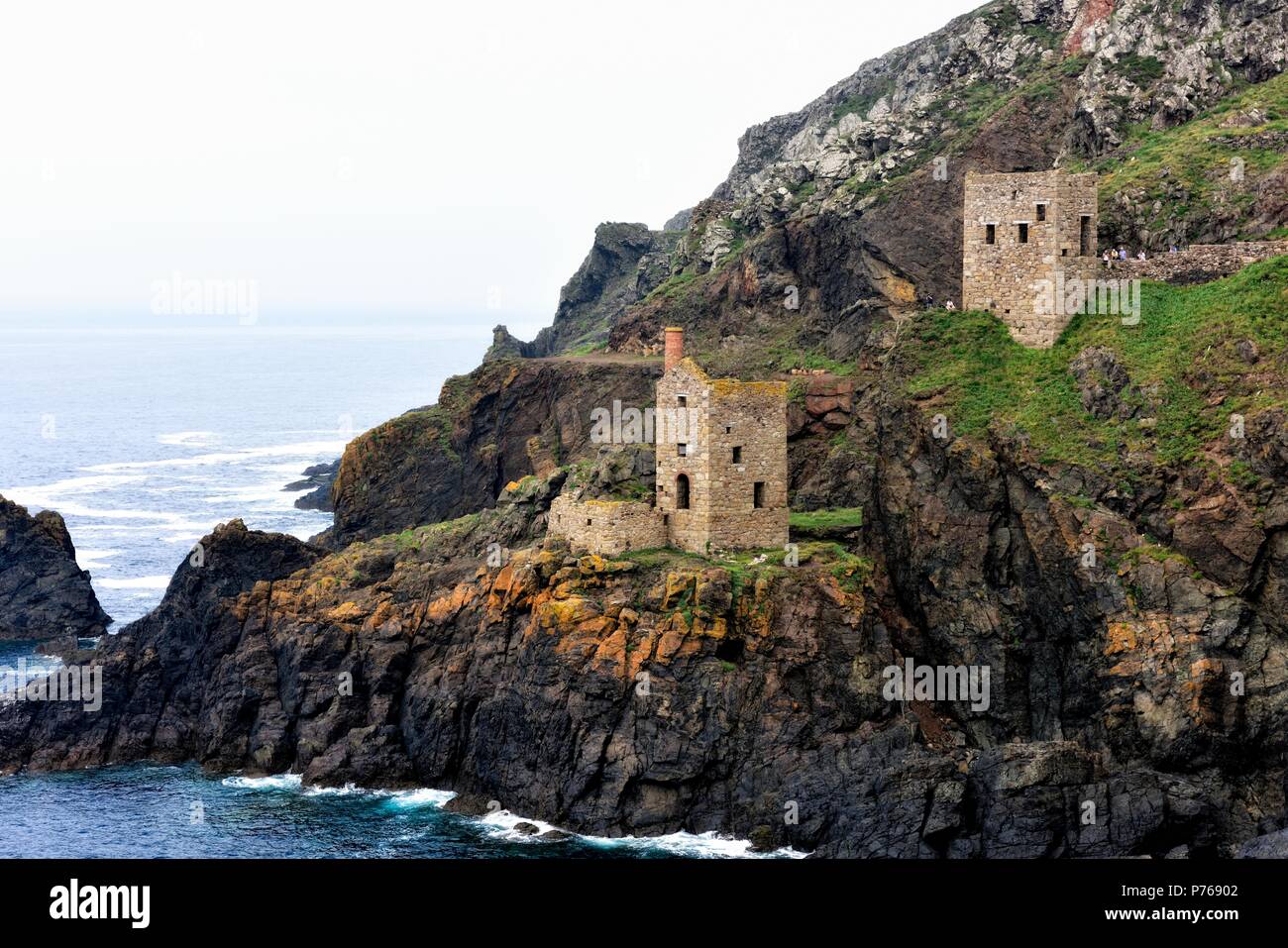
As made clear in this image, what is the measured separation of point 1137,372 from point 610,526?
77.9 ft

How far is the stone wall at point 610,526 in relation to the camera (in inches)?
2936

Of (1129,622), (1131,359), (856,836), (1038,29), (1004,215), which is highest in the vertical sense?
(1038,29)

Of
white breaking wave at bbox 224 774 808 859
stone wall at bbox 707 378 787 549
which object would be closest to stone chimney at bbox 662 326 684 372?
stone wall at bbox 707 378 787 549

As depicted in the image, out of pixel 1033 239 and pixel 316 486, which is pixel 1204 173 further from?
pixel 316 486

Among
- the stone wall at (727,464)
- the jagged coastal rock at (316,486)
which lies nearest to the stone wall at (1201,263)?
the stone wall at (727,464)

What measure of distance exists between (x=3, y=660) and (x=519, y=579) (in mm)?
40771

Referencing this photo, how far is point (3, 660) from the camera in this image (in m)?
101

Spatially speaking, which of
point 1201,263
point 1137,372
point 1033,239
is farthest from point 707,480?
point 1201,263

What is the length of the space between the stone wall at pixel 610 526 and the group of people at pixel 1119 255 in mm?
25001

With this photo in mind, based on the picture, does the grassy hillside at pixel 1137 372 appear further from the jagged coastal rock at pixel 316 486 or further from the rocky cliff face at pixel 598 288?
the jagged coastal rock at pixel 316 486

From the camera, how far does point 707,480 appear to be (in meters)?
74.7

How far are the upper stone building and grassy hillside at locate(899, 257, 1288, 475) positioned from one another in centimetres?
115
